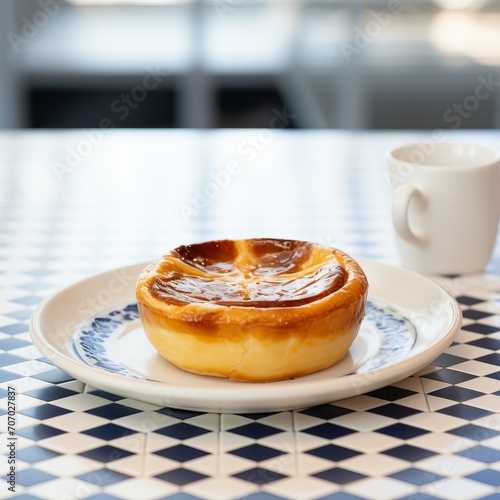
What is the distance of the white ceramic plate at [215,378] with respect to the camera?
727 millimetres

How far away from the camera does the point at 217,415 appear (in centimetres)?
79

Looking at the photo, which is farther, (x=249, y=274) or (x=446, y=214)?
(x=446, y=214)

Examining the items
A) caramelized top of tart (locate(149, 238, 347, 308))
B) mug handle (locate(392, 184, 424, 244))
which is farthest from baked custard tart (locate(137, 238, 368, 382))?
mug handle (locate(392, 184, 424, 244))

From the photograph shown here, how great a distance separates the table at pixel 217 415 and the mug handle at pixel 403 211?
0.30ft

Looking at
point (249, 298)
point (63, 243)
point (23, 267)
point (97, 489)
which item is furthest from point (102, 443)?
point (63, 243)

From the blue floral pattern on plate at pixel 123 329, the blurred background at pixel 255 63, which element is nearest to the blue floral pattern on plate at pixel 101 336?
the blue floral pattern on plate at pixel 123 329

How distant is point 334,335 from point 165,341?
155mm

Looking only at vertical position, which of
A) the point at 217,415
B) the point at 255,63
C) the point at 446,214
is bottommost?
the point at 217,415

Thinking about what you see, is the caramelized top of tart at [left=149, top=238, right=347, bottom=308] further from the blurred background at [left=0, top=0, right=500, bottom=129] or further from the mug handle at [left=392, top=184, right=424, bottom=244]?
the blurred background at [left=0, top=0, right=500, bottom=129]

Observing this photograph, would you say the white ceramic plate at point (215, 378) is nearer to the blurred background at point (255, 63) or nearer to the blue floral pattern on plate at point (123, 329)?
the blue floral pattern on plate at point (123, 329)

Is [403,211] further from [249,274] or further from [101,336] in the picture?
[101,336]

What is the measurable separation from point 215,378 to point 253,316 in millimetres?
83

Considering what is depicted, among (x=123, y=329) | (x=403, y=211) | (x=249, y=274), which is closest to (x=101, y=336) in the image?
(x=123, y=329)

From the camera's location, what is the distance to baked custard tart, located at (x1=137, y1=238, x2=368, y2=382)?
0.77 m
